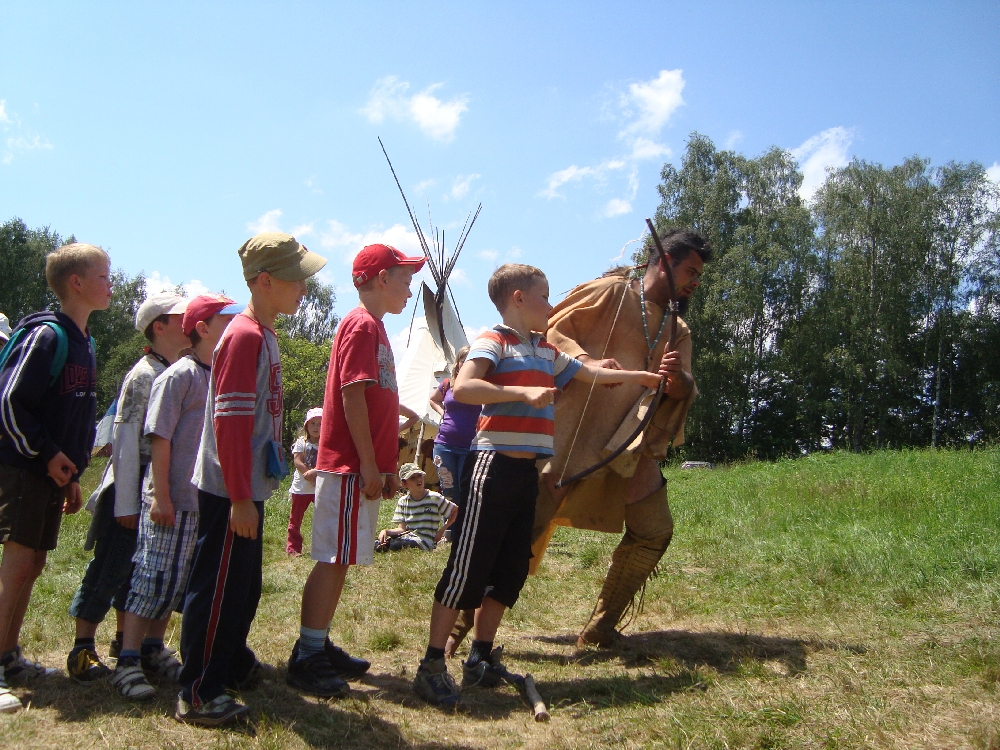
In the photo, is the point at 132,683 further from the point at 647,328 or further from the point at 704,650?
the point at 647,328

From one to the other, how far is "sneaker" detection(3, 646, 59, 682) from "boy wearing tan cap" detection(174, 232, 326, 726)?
78 centimetres

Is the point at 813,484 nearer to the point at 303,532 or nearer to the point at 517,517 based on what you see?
the point at 303,532

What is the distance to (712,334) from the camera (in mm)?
31906

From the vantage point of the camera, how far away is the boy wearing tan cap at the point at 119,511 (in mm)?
3000

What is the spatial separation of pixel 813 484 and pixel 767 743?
7.23m

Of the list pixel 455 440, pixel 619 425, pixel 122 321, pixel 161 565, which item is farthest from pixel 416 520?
pixel 122 321

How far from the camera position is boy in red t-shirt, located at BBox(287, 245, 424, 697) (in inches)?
114

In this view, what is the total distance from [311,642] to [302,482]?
12.8 feet

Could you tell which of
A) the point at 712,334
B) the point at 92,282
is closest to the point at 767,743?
the point at 92,282

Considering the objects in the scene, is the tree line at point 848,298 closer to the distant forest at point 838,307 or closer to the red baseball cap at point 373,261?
the distant forest at point 838,307

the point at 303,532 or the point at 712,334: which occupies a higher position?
the point at 712,334

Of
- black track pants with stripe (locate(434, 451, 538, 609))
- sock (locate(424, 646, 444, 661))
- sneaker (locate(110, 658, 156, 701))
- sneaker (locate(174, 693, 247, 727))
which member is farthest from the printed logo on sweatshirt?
sneaker (locate(110, 658, 156, 701))

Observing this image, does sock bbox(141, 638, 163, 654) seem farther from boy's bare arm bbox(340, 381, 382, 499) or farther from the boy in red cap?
boy's bare arm bbox(340, 381, 382, 499)

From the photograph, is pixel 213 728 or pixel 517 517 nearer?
pixel 213 728
